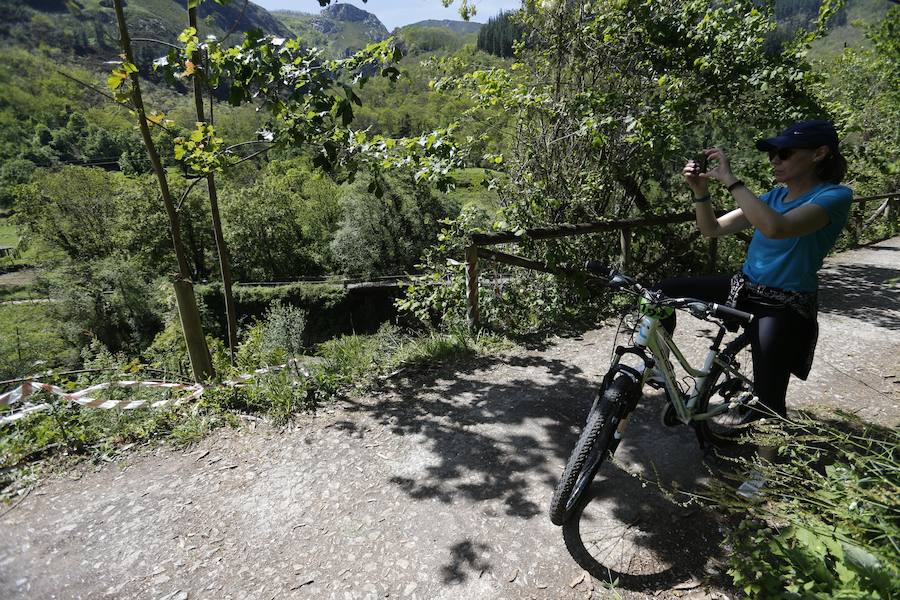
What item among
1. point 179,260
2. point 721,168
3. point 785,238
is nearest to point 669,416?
point 785,238

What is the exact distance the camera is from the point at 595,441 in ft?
8.06

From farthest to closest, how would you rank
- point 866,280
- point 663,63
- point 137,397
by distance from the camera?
1. point 866,280
2. point 663,63
3. point 137,397

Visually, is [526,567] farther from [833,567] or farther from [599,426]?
[833,567]

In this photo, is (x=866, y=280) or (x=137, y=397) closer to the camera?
(x=137, y=397)

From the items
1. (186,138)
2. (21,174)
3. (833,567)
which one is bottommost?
(833,567)

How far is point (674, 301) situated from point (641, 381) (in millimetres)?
477

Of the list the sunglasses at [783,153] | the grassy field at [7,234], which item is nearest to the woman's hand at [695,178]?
the sunglasses at [783,153]

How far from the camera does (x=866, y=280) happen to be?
23.5 ft

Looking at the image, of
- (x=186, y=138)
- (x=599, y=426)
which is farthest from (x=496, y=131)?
Answer: (x=599, y=426)

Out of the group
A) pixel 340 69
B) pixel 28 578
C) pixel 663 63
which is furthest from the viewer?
pixel 663 63

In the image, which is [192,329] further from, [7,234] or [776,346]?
[7,234]

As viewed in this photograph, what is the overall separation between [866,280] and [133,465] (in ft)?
32.7

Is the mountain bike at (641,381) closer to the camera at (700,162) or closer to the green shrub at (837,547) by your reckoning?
the green shrub at (837,547)

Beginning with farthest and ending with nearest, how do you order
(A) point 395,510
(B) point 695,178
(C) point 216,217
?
1. (C) point 216,217
2. (A) point 395,510
3. (B) point 695,178
